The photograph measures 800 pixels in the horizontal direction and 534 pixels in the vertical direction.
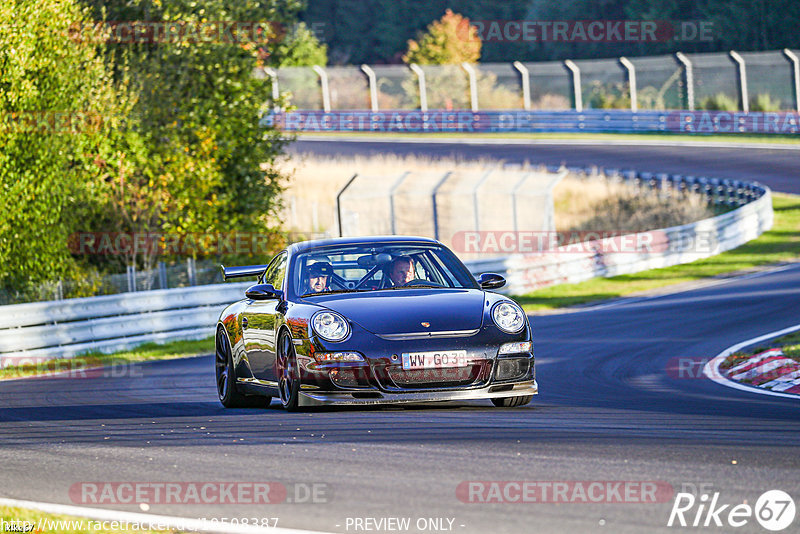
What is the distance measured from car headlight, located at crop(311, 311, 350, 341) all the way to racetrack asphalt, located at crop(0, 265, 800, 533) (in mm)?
600

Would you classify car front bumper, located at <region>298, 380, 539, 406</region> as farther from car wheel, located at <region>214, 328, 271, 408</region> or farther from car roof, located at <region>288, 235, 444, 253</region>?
car wheel, located at <region>214, 328, 271, 408</region>

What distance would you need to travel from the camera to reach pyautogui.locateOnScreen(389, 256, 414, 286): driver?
994 centimetres

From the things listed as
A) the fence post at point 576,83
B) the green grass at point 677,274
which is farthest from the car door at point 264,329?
the fence post at point 576,83

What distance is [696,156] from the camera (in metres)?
42.0

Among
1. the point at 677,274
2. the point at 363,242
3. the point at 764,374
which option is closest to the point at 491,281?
the point at 363,242

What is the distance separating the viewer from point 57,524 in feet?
18.9

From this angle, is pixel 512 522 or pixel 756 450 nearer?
pixel 512 522

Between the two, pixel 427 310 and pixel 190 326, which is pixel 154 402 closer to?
pixel 427 310

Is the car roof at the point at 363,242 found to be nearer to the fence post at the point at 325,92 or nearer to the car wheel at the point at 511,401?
the car wheel at the point at 511,401

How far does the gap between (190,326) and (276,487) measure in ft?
45.5

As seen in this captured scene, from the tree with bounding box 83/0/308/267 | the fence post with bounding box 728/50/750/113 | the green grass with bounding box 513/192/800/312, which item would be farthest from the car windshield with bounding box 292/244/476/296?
the fence post with bounding box 728/50/750/113

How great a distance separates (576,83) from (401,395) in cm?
4454

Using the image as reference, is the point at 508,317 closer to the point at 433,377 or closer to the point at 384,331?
the point at 433,377

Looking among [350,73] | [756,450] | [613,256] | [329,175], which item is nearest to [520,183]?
[613,256]
